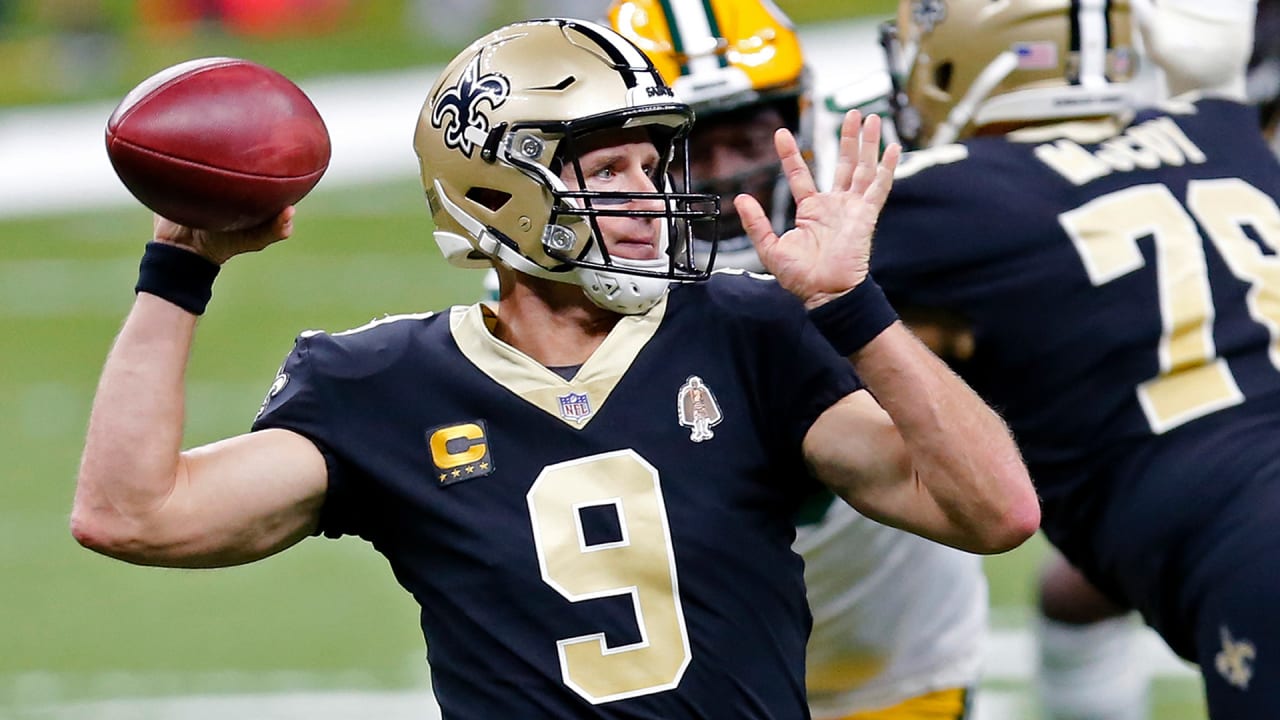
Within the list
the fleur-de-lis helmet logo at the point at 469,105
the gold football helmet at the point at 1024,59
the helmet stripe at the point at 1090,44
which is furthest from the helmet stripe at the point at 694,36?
the fleur-de-lis helmet logo at the point at 469,105

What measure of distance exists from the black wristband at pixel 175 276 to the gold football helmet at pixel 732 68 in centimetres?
146

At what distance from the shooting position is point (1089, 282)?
155 inches

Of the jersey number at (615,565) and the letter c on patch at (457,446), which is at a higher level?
the letter c on patch at (457,446)

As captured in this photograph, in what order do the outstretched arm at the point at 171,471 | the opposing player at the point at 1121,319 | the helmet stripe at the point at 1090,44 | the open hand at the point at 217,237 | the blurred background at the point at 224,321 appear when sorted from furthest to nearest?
1. the blurred background at the point at 224,321
2. the helmet stripe at the point at 1090,44
3. the opposing player at the point at 1121,319
4. the open hand at the point at 217,237
5. the outstretched arm at the point at 171,471

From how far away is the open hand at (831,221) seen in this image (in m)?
2.81

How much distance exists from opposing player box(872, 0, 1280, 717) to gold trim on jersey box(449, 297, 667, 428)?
1.03m

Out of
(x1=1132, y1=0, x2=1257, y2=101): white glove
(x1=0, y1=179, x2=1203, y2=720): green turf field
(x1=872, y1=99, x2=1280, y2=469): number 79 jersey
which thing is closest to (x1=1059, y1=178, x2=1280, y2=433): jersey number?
(x1=872, y1=99, x2=1280, y2=469): number 79 jersey

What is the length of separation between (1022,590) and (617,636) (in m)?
4.08

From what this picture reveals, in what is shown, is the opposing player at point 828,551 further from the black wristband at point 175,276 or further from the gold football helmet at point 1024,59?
the black wristband at point 175,276

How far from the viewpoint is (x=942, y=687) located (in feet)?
14.3

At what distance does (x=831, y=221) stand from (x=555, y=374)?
0.53 meters

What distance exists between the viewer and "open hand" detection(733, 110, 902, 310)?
281 cm

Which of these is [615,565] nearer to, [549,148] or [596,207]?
[596,207]

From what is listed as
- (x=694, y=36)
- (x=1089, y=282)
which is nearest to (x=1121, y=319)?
(x=1089, y=282)
